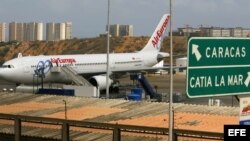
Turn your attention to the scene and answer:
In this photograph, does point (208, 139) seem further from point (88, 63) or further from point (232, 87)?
point (88, 63)

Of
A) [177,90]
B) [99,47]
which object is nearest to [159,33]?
[177,90]

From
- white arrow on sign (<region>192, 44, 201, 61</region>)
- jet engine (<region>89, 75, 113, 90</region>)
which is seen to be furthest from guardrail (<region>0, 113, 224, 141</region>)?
jet engine (<region>89, 75, 113, 90</region>)

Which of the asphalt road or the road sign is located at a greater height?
the road sign

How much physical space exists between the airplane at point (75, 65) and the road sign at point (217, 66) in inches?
1708

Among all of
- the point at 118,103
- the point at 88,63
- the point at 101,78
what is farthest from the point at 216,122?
the point at 88,63

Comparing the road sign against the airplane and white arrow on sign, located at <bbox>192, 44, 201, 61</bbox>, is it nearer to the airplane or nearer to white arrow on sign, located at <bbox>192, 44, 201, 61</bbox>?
white arrow on sign, located at <bbox>192, 44, 201, 61</bbox>

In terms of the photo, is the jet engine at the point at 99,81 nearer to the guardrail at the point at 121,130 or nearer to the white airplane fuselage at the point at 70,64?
the white airplane fuselage at the point at 70,64

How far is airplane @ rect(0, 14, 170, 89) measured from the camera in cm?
5181

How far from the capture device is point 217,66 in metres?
8.26

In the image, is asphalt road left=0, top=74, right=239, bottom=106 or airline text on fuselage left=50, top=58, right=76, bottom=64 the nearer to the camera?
asphalt road left=0, top=74, right=239, bottom=106

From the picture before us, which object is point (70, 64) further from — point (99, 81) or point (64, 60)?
point (99, 81)

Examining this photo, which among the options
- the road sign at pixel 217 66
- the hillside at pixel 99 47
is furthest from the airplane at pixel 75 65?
the hillside at pixel 99 47

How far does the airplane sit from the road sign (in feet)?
142

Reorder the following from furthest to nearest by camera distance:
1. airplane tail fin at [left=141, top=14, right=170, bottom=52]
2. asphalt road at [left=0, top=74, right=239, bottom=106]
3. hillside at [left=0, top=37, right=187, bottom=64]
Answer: hillside at [left=0, top=37, right=187, bottom=64], airplane tail fin at [left=141, top=14, right=170, bottom=52], asphalt road at [left=0, top=74, right=239, bottom=106]
